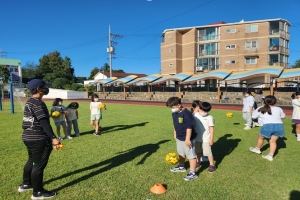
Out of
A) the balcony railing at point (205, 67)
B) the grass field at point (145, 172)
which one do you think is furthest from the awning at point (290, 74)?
the balcony railing at point (205, 67)

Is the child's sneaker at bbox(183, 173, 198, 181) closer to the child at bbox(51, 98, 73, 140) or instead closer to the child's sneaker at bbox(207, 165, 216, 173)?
the child's sneaker at bbox(207, 165, 216, 173)

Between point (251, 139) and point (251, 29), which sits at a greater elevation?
point (251, 29)

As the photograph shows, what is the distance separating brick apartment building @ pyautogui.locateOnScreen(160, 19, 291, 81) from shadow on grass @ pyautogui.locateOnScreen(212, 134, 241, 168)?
1442 inches

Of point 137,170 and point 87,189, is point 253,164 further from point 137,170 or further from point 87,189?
point 87,189

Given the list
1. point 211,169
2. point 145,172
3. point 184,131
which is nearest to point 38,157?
point 145,172

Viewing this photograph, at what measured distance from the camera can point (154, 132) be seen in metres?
8.86

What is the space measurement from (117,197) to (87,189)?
Answer: 64 cm

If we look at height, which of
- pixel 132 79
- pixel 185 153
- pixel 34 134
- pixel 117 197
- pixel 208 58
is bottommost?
pixel 117 197

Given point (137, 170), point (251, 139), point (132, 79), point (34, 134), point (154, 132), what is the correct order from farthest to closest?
point (132, 79) < point (154, 132) < point (251, 139) < point (137, 170) < point (34, 134)

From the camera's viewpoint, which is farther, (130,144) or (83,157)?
(130,144)

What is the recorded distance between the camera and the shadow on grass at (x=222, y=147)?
225 inches

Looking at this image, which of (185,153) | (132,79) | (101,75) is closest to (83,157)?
(185,153)

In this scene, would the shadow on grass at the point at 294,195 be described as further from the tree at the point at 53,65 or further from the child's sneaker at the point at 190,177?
the tree at the point at 53,65

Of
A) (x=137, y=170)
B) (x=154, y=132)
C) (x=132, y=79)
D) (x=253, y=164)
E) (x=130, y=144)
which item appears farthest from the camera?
(x=132, y=79)
